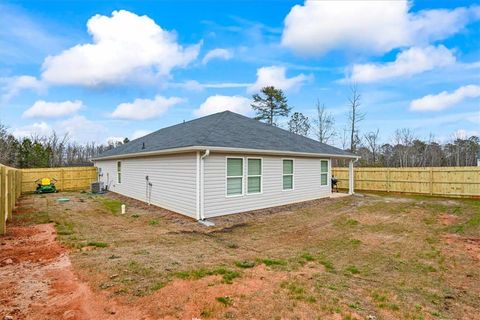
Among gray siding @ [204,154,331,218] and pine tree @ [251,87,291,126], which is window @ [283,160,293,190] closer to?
gray siding @ [204,154,331,218]

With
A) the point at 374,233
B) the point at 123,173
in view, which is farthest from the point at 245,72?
the point at 374,233

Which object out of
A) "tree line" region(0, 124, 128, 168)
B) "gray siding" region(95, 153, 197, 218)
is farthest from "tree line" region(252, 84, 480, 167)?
"tree line" region(0, 124, 128, 168)

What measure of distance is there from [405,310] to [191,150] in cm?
672

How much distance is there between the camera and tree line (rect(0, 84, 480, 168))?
23.5m

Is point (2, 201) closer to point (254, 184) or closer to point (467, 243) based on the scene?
point (254, 184)

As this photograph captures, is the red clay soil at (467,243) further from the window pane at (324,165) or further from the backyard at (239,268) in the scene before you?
the window pane at (324,165)

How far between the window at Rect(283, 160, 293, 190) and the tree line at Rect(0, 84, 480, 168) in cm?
1679

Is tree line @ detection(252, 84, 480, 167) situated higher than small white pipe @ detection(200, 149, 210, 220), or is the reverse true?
tree line @ detection(252, 84, 480, 167)

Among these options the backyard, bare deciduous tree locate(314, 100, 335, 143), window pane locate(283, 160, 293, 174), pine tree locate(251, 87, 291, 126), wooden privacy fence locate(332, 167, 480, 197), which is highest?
pine tree locate(251, 87, 291, 126)

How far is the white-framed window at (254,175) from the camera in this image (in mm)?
10016

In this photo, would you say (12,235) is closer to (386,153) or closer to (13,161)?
(13,161)

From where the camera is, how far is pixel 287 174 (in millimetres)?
11680

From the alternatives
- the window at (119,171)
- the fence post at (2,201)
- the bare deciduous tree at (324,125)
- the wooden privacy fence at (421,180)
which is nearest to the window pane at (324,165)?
the wooden privacy fence at (421,180)

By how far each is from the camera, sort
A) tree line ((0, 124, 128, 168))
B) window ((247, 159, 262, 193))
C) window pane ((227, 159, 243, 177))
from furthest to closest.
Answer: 1. tree line ((0, 124, 128, 168))
2. window ((247, 159, 262, 193))
3. window pane ((227, 159, 243, 177))
